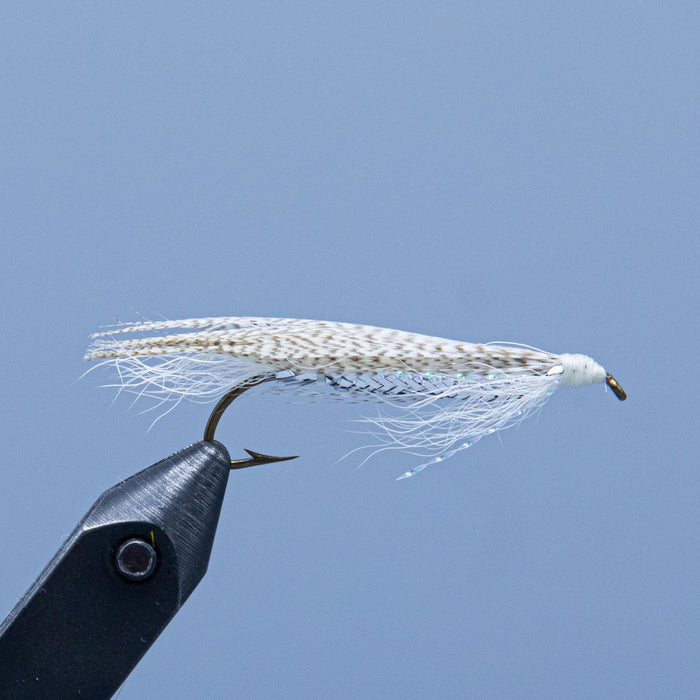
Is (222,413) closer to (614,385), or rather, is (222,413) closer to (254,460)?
(254,460)

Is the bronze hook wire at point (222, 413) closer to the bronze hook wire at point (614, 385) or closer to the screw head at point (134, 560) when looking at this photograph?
the screw head at point (134, 560)

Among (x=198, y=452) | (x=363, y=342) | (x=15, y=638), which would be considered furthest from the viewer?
(x=363, y=342)

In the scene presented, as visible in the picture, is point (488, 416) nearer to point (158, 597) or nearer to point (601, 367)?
point (601, 367)

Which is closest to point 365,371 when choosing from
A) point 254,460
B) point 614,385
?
point 254,460

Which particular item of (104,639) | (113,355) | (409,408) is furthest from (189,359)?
(104,639)

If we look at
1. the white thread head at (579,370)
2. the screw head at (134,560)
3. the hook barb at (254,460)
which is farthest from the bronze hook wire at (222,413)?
the white thread head at (579,370)

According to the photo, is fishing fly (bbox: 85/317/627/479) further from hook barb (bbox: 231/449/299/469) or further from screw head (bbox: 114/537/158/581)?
screw head (bbox: 114/537/158/581)
